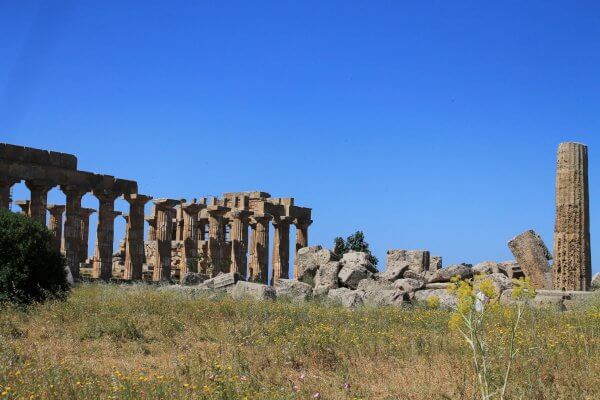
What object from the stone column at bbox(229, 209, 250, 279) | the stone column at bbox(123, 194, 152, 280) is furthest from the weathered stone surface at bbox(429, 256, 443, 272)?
the stone column at bbox(123, 194, 152, 280)

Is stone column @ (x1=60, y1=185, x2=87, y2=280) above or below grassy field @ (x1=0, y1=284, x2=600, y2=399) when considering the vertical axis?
above

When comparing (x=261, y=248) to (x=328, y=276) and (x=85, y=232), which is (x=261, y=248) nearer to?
(x=85, y=232)

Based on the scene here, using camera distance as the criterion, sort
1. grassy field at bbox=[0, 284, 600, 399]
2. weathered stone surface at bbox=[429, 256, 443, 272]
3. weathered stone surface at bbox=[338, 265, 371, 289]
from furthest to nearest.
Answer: weathered stone surface at bbox=[429, 256, 443, 272], weathered stone surface at bbox=[338, 265, 371, 289], grassy field at bbox=[0, 284, 600, 399]

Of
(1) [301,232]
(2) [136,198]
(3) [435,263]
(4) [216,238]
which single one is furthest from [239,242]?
(3) [435,263]

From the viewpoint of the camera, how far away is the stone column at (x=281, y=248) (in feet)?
137

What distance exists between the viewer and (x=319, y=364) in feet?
32.4

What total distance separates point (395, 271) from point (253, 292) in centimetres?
635

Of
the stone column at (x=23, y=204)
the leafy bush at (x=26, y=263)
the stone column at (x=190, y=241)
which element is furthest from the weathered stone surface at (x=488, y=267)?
the stone column at (x=23, y=204)

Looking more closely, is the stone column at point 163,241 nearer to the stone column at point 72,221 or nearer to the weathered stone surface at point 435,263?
the stone column at point 72,221

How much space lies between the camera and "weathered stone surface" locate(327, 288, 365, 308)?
19.2m

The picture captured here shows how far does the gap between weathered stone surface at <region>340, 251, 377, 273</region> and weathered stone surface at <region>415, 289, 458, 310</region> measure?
4.28 m

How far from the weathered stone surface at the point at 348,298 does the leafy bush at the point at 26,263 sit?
7.34m

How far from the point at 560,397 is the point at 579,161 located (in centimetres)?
1558

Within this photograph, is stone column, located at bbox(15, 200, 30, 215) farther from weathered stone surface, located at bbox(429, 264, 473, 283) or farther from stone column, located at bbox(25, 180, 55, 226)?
weathered stone surface, located at bbox(429, 264, 473, 283)
